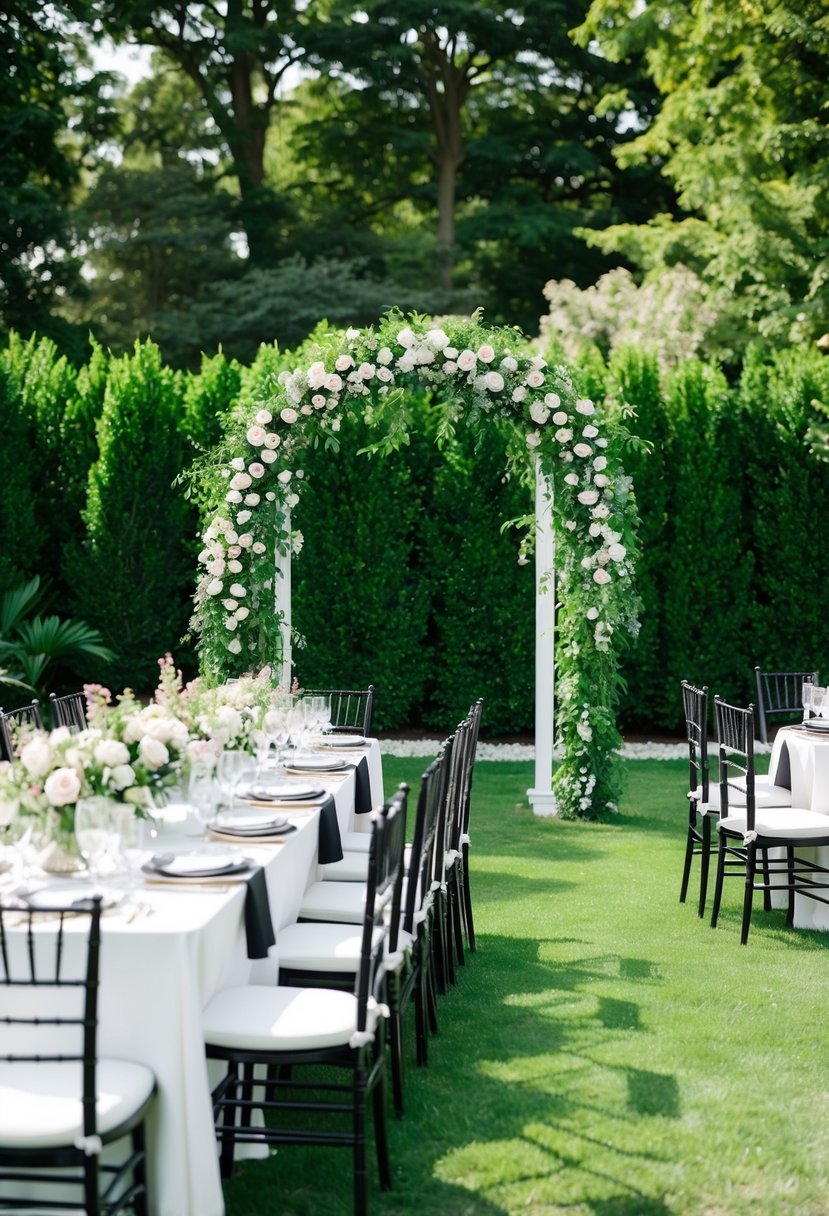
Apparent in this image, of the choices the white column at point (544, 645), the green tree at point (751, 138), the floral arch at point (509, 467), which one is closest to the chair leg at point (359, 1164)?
the floral arch at point (509, 467)

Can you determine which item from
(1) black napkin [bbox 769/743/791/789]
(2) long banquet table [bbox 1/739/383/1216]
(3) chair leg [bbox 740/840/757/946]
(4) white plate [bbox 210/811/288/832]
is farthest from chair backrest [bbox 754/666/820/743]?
(2) long banquet table [bbox 1/739/383/1216]

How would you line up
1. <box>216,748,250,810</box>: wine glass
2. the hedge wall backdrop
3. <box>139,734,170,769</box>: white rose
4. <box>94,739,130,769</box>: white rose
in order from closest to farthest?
<box>94,739,130,769</box>: white rose < <box>139,734,170,769</box>: white rose < <box>216,748,250,810</box>: wine glass < the hedge wall backdrop

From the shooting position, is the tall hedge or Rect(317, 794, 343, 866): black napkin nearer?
Rect(317, 794, 343, 866): black napkin

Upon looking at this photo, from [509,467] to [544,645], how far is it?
4.33ft

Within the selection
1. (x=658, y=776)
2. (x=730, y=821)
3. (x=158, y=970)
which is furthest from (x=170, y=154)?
(x=158, y=970)

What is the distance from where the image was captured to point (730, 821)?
6.70m

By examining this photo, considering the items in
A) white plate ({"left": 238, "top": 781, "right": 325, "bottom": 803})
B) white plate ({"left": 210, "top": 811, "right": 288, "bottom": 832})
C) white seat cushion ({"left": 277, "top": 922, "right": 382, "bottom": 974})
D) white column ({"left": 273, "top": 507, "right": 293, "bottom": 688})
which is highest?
white column ({"left": 273, "top": 507, "right": 293, "bottom": 688})

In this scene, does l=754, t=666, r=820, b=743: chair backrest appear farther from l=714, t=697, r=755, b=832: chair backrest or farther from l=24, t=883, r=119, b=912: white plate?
l=24, t=883, r=119, b=912: white plate

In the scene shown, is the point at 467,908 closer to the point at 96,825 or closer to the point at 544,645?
the point at 96,825

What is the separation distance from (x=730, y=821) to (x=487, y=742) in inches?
260

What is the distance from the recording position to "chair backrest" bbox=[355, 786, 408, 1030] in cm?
379

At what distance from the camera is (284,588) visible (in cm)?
997

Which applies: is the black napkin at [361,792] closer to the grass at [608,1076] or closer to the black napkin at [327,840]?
the grass at [608,1076]

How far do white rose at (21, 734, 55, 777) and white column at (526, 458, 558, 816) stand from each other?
5.81 meters
